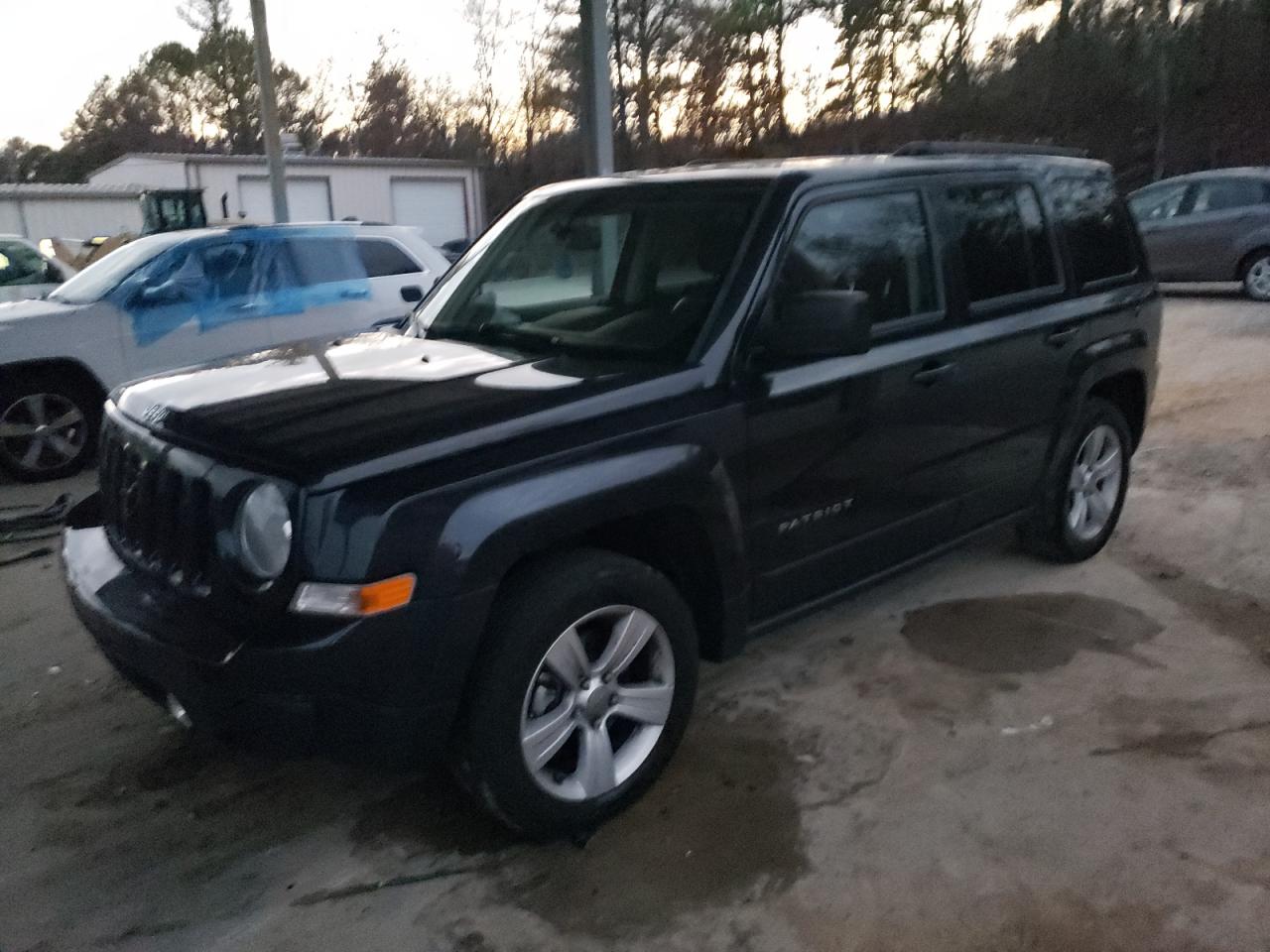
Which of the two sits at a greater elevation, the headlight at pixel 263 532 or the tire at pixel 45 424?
the headlight at pixel 263 532

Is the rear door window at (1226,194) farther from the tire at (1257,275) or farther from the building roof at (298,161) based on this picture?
the building roof at (298,161)

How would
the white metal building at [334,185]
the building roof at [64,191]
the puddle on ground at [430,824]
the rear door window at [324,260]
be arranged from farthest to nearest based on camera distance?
1. the white metal building at [334,185]
2. the building roof at [64,191]
3. the rear door window at [324,260]
4. the puddle on ground at [430,824]

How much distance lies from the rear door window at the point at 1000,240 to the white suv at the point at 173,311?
4.68 meters

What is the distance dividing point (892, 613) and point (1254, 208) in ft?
39.9

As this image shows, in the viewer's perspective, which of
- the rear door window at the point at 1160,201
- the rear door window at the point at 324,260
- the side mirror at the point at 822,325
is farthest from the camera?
the rear door window at the point at 1160,201

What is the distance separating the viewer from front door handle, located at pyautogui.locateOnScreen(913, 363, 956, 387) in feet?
12.7

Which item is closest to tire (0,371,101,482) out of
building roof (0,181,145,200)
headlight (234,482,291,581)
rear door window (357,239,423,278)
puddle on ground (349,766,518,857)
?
rear door window (357,239,423,278)

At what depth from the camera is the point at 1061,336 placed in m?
4.57

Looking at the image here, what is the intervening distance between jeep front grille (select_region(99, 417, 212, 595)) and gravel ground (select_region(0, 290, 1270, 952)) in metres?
0.70

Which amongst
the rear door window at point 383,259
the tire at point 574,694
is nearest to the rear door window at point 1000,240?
the tire at point 574,694

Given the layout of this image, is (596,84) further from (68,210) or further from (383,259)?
(68,210)

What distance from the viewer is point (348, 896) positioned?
9.45 ft

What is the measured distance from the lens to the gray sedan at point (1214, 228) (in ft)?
46.0

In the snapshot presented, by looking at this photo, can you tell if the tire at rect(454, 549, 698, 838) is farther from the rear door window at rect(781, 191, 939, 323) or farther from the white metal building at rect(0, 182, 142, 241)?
the white metal building at rect(0, 182, 142, 241)
